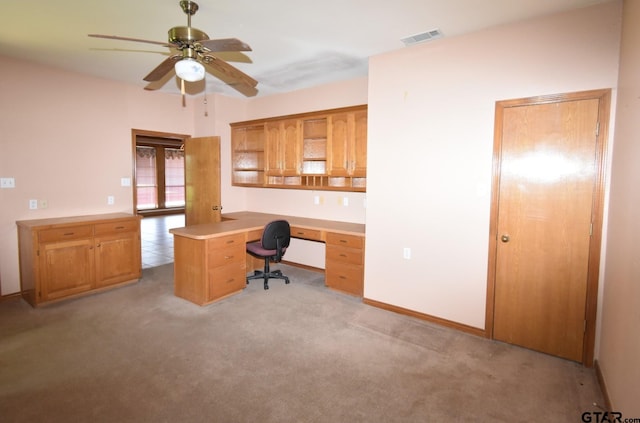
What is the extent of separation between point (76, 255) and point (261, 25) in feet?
11.1

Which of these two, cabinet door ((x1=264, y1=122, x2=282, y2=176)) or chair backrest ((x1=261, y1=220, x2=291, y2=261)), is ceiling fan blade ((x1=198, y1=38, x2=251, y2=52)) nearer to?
chair backrest ((x1=261, y1=220, x2=291, y2=261))

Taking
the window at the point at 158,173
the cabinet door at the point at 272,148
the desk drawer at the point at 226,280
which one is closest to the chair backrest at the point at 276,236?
the desk drawer at the point at 226,280

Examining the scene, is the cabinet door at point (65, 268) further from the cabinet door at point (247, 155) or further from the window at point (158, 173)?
the window at point (158, 173)

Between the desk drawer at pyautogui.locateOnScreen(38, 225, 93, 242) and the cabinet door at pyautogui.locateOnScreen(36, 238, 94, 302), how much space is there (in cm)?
5

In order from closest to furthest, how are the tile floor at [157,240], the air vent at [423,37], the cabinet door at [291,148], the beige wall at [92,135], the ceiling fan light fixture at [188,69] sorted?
the ceiling fan light fixture at [188,69]
the air vent at [423,37]
the beige wall at [92,135]
the cabinet door at [291,148]
the tile floor at [157,240]

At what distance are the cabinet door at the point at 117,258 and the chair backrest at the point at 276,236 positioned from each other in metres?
1.83

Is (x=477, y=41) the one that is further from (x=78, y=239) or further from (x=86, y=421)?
(x=78, y=239)

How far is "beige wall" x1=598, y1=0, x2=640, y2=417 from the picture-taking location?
1871 millimetres

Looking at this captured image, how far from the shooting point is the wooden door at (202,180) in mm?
5430

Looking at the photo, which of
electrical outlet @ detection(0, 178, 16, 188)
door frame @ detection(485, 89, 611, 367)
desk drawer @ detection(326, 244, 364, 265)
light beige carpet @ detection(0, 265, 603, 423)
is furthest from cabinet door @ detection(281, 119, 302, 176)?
electrical outlet @ detection(0, 178, 16, 188)

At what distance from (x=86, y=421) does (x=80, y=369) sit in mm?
699

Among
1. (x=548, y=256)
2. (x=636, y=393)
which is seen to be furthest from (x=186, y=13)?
(x=636, y=393)

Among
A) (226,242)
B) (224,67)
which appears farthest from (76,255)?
(224,67)

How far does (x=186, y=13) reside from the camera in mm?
2783
